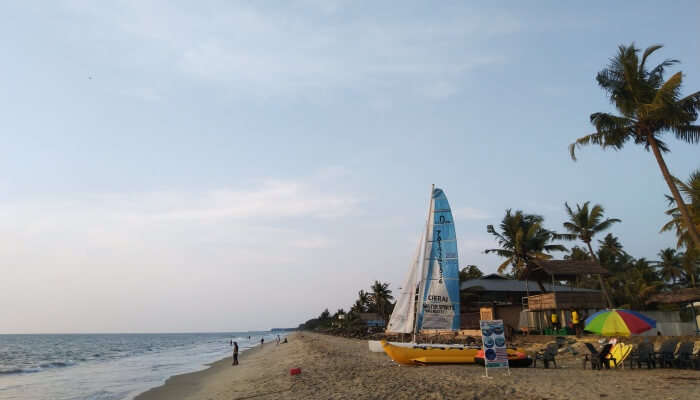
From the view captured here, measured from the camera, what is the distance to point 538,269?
30984 millimetres

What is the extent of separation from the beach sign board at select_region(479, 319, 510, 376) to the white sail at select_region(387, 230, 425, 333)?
5.09 meters

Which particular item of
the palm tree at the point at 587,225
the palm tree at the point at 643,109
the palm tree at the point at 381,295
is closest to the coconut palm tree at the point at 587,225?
the palm tree at the point at 587,225

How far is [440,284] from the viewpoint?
19656 mm

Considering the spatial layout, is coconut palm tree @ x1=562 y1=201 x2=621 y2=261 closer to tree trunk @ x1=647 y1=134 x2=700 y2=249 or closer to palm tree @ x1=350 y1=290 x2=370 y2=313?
tree trunk @ x1=647 y1=134 x2=700 y2=249

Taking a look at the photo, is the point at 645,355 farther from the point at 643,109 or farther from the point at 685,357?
the point at 643,109

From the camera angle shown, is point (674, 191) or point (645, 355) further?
point (674, 191)

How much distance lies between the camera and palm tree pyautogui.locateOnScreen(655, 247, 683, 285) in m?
55.6

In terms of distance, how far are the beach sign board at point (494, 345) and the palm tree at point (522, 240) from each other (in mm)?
25719

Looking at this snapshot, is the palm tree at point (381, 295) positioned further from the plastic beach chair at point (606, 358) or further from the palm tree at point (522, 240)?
the plastic beach chair at point (606, 358)

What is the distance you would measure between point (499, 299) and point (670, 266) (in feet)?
94.3

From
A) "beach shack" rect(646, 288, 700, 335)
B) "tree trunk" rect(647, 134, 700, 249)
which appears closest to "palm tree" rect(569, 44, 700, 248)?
"tree trunk" rect(647, 134, 700, 249)

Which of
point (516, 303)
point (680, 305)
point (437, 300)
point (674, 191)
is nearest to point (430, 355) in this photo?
point (437, 300)

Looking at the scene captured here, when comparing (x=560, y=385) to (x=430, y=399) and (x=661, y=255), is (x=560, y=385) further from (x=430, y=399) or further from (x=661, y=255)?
(x=661, y=255)

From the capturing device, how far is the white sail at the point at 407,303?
2014cm
